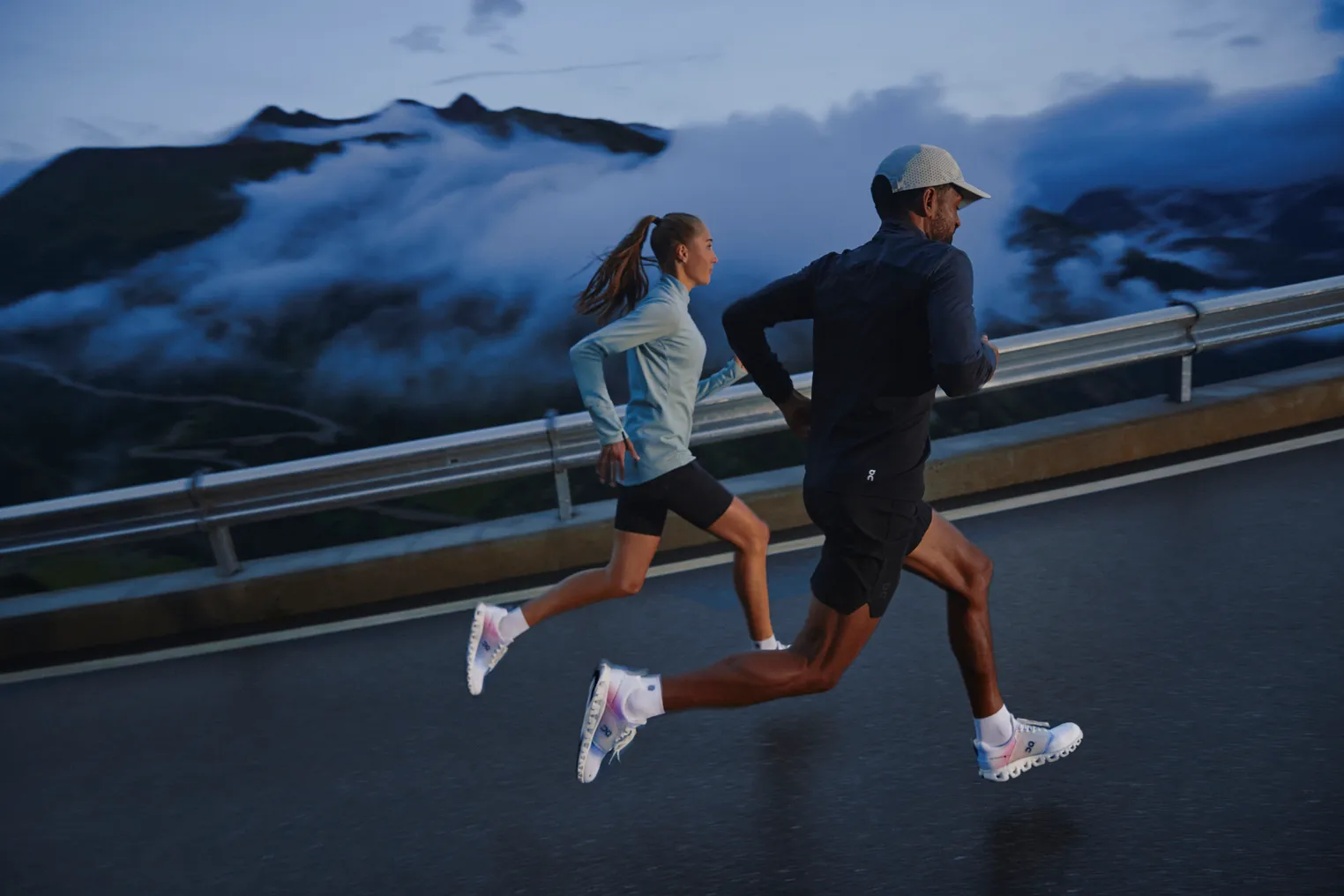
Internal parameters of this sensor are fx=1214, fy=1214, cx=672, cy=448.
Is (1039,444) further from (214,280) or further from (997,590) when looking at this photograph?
(214,280)

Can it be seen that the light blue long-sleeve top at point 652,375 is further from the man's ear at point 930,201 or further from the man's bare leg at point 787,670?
the man's ear at point 930,201

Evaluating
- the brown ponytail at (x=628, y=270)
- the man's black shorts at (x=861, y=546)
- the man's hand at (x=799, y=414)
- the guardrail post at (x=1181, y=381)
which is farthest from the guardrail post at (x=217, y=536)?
the guardrail post at (x=1181, y=381)

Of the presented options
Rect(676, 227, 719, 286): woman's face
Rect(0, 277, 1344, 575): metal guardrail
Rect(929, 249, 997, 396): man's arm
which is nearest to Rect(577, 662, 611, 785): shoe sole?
Rect(929, 249, 997, 396): man's arm

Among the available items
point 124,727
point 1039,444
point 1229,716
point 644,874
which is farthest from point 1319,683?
point 124,727

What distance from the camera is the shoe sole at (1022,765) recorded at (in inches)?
146

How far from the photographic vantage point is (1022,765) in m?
3.74

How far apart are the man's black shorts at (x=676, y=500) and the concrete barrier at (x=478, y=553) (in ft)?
5.66

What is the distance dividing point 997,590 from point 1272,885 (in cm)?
244

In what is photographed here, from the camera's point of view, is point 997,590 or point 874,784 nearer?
point 874,784

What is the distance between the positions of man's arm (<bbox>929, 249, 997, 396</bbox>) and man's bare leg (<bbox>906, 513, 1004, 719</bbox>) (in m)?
0.67

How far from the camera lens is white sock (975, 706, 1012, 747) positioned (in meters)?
3.71

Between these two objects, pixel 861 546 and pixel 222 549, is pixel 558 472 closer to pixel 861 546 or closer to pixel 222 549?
pixel 222 549

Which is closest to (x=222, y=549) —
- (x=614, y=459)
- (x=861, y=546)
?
(x=614, y=459)

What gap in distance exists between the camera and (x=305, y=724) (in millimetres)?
4812
